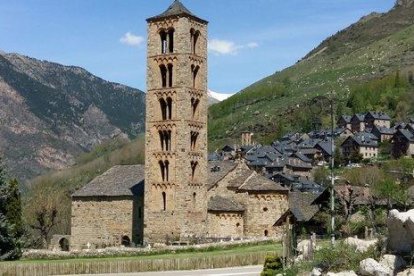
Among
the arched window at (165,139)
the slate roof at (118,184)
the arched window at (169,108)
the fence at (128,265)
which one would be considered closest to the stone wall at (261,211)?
the arched window at (165,139)

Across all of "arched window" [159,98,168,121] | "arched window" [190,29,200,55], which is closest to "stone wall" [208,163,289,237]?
"arched window" [159,98,168,121]

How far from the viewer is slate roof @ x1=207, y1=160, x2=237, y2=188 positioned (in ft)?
203

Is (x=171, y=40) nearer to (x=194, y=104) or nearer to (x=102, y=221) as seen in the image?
(x=194, y=104)

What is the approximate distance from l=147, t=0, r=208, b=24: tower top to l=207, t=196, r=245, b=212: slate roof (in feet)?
46.3

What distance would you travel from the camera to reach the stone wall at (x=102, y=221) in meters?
63.1

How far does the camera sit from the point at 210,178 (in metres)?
62.6

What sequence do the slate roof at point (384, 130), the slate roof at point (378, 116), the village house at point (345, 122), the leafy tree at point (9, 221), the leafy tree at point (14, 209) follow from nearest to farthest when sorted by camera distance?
the leafy tree at point (9, 221), the leafy tree at point (14, 209), the slate roof at point (384, 130), the slate roof at point (378, 116), the village house at point (345, 122)

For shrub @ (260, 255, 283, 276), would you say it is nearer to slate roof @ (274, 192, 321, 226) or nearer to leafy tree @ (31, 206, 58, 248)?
slate roof @ (274, 192, 321, 226)

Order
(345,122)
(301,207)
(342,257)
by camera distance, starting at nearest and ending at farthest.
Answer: (342,257) → (301,207) → (345,122)

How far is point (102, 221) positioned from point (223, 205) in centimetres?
1063

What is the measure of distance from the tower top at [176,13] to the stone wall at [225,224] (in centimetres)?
1531

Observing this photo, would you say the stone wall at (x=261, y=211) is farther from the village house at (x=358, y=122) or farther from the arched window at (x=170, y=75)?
the village house at (x=358, y=122)

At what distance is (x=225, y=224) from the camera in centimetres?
6053

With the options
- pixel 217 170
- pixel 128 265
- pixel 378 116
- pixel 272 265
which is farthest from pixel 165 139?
pixel 378 116
